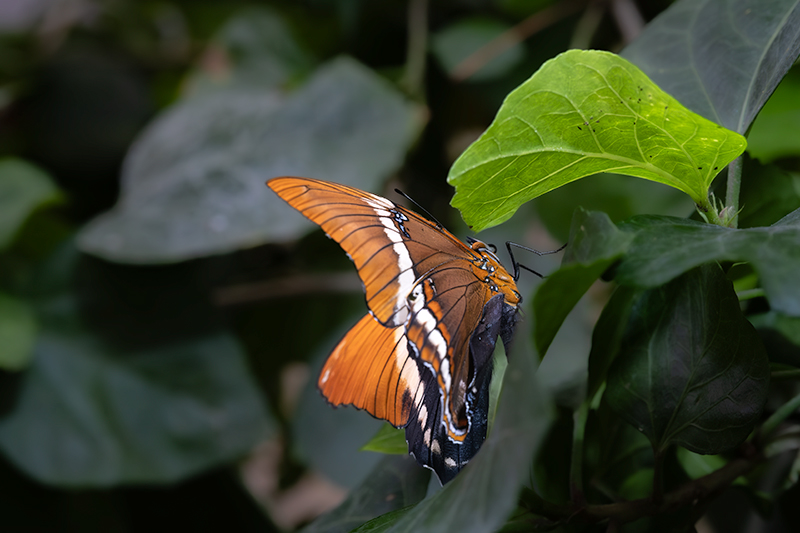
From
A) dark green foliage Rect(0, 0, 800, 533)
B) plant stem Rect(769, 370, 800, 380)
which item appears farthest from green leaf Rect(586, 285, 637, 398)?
plant stem Rect(769, 370, 800, 380)

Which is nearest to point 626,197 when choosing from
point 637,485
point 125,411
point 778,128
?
point 778,128

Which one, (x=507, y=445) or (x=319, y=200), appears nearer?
(x=507, y=445)

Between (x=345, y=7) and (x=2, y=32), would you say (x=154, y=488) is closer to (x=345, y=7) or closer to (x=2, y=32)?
(x=345, y=7)

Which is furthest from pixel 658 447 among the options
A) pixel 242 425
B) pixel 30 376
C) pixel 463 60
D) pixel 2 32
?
pixel 2 32

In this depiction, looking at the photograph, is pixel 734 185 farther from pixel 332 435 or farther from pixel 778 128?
pixel 332 435

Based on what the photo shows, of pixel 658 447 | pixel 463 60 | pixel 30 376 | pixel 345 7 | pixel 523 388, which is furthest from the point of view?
pixel 345 7

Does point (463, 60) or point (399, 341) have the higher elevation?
point (463, 60)

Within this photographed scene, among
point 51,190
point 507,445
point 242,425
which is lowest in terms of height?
point 242,425

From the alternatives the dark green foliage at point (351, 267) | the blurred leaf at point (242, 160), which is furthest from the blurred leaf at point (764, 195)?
the blurred leaf at point (242, 160)
